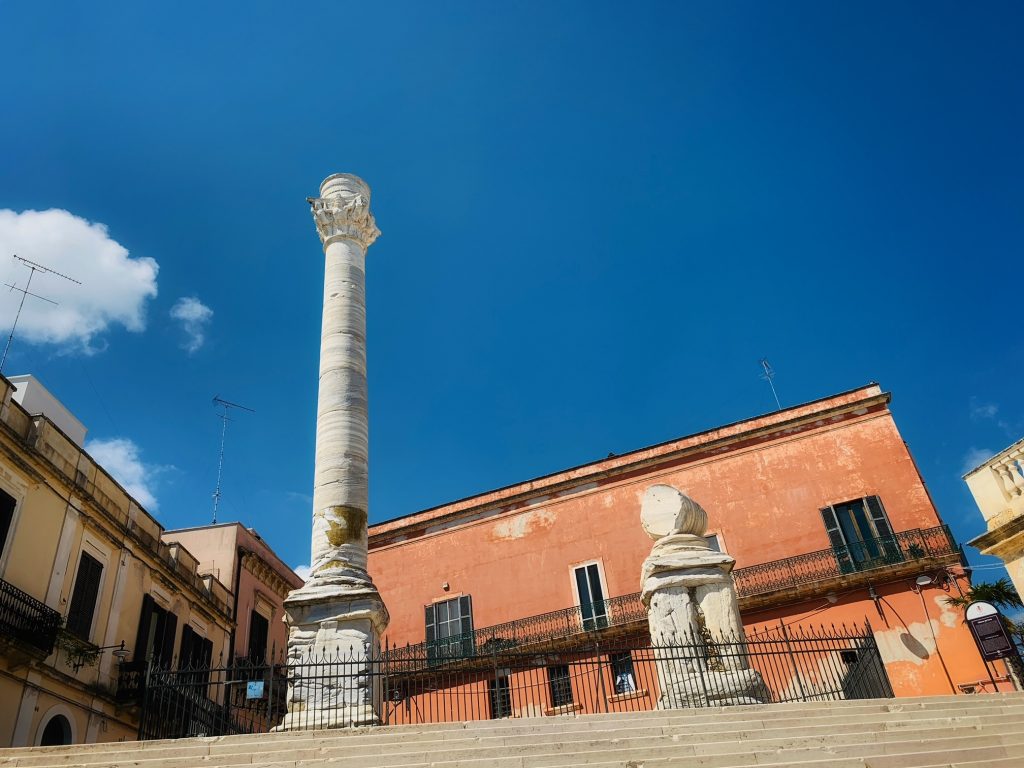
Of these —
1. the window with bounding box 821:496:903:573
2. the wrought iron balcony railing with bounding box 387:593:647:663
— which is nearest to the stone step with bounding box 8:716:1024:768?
the window with bounding box 821:496:903:573

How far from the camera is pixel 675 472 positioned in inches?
904

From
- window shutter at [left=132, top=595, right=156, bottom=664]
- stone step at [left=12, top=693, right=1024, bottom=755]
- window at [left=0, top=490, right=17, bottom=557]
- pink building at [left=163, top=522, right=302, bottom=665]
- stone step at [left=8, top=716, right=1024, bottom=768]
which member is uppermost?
pink building at [left=163, top=522, right=302, bottom=665]

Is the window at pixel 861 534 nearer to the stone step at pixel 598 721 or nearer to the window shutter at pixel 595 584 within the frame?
the window shutter at pixel 595 584

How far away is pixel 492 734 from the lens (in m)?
7.75

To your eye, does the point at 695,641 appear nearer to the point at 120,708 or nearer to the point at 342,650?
the point at 342,650

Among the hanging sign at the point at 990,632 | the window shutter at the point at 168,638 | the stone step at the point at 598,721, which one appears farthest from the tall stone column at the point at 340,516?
the hanging sign at the point at 990,632

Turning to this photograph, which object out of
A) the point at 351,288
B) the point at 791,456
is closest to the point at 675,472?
the point at 791,456

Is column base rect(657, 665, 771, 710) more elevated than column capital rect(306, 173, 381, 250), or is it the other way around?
column capital rect(306, 173, 381, 250)

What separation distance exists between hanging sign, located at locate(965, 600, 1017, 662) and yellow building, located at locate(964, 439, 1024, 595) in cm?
131

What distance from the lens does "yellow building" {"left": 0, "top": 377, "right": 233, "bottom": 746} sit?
45.2 feet

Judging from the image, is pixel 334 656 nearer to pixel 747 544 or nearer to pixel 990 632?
pixel 990 632

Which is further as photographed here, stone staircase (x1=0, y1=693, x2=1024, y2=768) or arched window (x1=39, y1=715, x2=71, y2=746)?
arched window (x1=39, y1=715, x2=71, y2=746)

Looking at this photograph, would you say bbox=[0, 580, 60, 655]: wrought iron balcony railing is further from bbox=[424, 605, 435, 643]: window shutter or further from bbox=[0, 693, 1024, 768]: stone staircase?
bbox=[424, 605, 435, 643]: window shutter

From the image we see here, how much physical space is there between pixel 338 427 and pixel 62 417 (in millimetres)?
11622
